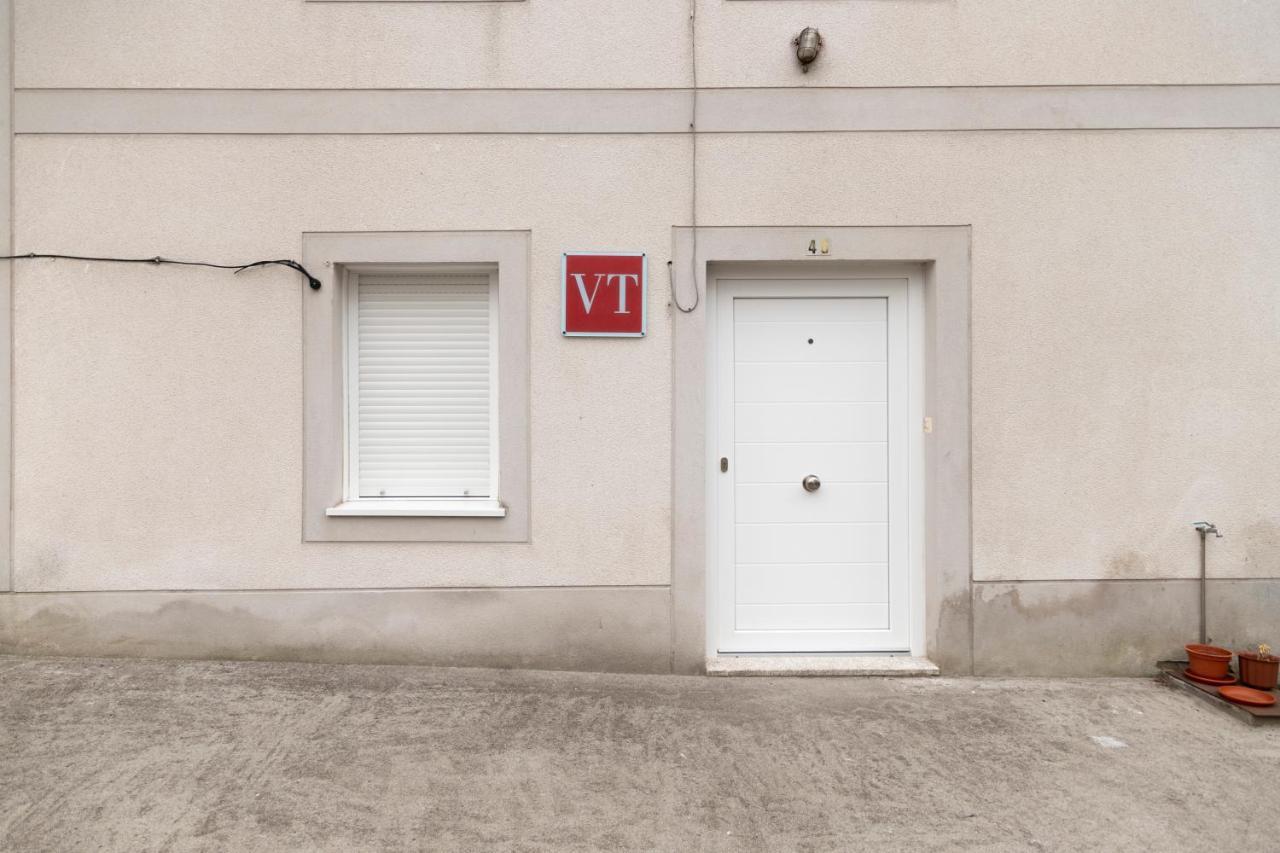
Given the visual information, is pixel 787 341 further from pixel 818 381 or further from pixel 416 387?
pixel 416 387

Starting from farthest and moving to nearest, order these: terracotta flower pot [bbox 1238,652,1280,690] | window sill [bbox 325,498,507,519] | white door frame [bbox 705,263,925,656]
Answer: white door frame [bbox 705,263,925,656]
window sill [bbox 325,498,507,519]
terracotta flower pot [bbox 1238,652,1280,690]

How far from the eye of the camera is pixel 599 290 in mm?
4352

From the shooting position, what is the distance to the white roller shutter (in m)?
4.58

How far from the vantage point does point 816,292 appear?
15.0 feet

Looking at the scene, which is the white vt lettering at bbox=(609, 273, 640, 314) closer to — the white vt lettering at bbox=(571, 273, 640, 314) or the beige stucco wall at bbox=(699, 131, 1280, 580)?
the white vt lettering at bbox=(571, 273, 640, 314)

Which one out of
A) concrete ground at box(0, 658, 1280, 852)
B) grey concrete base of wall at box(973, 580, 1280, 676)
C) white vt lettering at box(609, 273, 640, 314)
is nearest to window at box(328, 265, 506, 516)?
white vt lettering at box(609, 273, 640, 314)

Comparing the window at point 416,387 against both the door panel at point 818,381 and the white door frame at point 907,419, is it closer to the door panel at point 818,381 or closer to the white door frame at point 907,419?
the white door frame at point 907,419

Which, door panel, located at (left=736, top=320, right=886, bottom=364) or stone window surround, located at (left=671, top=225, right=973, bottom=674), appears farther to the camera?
door panel, located at (left=736, top=320, right=886, bottom=364)

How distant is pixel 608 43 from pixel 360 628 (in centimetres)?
363

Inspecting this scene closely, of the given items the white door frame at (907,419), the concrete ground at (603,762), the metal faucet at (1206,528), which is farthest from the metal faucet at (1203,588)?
the white door frame at (907,419)

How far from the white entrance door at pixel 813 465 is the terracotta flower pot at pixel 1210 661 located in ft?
4.83

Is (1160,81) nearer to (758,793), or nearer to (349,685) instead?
(758,793)

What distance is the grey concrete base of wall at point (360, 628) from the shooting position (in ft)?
14.3

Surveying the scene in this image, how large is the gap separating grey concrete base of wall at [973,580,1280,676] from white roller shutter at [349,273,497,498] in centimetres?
311
